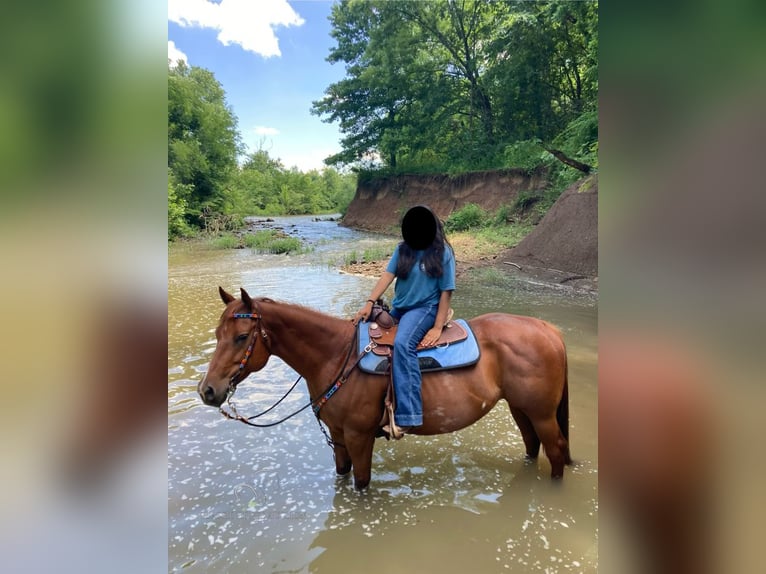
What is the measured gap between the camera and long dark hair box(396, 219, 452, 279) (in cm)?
339

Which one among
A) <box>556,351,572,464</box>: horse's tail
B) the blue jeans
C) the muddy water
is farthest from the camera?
<box>556,351,572,464</box>: horse's tail

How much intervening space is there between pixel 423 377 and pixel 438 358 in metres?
0.19

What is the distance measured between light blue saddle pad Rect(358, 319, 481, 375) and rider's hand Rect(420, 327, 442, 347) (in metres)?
0.05

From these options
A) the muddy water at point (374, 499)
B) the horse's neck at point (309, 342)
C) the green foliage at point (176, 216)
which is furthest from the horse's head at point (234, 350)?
the green foliage at point (176, 216)

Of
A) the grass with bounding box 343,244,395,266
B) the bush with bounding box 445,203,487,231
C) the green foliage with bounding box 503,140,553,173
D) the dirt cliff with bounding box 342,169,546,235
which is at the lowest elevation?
the grass with bounding box 343,244,395,266

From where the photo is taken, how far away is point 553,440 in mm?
3590

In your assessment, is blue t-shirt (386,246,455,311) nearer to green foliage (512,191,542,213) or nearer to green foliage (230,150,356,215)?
green foliage (512,191,542,213)

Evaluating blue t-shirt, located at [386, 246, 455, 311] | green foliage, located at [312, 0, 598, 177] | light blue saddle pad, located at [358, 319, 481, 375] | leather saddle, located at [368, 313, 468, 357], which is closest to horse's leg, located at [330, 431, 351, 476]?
light blue saddle pad, located at [358, 319, 481, 375]

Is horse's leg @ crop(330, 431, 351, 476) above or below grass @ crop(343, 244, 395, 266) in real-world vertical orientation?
below
